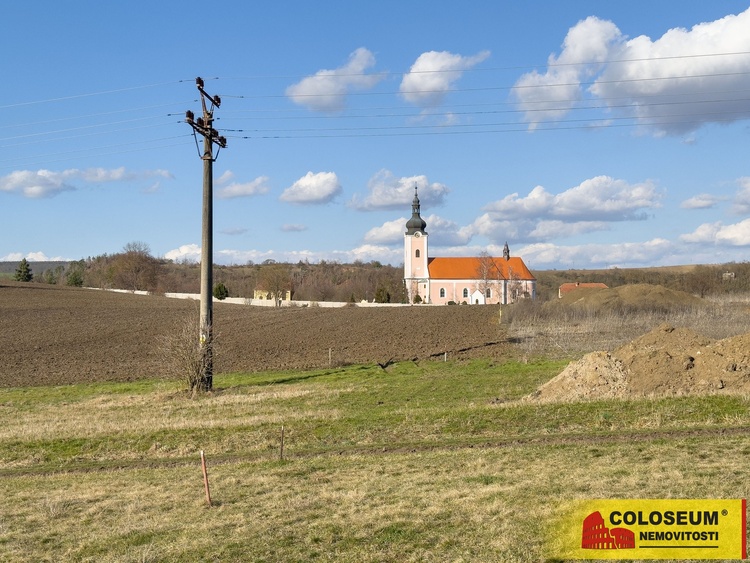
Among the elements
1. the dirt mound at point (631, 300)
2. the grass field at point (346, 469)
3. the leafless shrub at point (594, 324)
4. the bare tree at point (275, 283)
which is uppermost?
the bare tree at point (275, 283)

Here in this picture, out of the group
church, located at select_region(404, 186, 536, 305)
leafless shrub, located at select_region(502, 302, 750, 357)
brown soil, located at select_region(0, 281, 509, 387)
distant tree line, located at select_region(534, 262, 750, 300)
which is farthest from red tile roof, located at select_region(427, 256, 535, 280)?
leafless shrub, located at select_region(502, 302, 750, 357)

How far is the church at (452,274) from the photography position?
124 meters

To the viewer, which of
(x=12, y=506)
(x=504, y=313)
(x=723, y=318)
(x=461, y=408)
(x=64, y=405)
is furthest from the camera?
(x=504, y=313)

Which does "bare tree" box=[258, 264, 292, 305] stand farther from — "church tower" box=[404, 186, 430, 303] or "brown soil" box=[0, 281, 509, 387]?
"brown soil" box=[0, 281, 509, 387]

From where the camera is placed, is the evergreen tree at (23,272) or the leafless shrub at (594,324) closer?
the leafless shrub at (594,324)

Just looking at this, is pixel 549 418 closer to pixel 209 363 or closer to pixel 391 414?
pixel 391 414

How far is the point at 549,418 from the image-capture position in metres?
18.5

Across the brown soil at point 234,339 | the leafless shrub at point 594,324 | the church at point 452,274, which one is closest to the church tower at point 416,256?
the church at point 452,274

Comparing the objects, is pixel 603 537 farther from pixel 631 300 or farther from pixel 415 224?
pixel 415 224

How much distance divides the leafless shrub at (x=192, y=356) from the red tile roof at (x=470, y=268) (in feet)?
322

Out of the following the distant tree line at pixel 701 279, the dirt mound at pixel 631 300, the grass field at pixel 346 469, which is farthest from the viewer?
the distant tree line at pixel 701 279

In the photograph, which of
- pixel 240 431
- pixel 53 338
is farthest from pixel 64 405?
pixel 53 338

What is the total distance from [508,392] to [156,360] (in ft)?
77.3

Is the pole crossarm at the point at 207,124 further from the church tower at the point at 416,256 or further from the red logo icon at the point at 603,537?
the church tower at the point at 416,256
